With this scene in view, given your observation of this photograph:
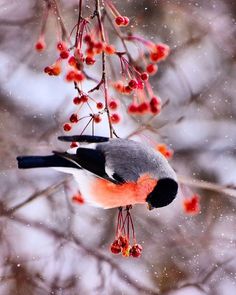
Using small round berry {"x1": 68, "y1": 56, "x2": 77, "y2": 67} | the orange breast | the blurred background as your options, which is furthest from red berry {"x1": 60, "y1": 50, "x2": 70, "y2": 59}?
the blurred background

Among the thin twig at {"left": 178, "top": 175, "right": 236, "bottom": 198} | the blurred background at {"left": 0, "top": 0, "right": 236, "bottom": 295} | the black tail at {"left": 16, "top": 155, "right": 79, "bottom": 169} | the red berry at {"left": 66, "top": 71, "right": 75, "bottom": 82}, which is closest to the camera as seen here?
the black tail at {"left": 16, "top": 155, "right": 79, "bottom": 169}

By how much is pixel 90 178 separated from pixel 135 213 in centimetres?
179

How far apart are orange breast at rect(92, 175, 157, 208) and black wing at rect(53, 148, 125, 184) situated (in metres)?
0.03

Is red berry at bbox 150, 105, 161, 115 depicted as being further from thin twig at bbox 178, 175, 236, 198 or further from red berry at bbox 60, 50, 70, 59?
thin twig at bbox 178, 175, 236, 198

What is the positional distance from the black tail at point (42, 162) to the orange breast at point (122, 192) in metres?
0.08

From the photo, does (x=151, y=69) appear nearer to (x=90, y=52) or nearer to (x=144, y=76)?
(x=144, y=76)

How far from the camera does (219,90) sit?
10.2 feet

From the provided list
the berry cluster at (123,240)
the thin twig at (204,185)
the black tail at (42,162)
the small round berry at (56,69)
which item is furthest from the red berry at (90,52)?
the thin twig at (204,185)

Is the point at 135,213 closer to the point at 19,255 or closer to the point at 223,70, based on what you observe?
the point at 19,255

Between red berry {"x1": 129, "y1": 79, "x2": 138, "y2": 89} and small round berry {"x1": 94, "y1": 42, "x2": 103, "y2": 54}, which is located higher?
small round berry {"x1": 94, "y1": 42, "x2": 103, "y2": 54}

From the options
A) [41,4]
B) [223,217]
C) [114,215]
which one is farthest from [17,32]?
[223,217]

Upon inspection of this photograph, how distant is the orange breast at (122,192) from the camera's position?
112 centimetres

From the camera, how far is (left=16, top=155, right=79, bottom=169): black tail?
103 centimetres

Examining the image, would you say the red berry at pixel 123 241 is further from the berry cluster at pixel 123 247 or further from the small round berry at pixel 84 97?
the small round berry at pixel 84 97
